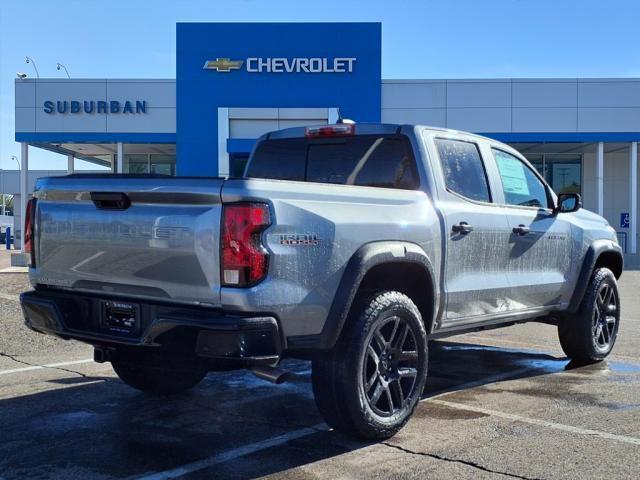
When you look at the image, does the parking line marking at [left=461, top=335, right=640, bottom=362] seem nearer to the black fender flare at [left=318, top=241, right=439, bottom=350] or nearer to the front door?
the front door

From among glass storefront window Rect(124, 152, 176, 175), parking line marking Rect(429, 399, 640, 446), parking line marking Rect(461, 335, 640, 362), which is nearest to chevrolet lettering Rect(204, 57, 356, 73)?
glass storefront window Rect(124, 152, 176, 175)

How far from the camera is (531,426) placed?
473 cm

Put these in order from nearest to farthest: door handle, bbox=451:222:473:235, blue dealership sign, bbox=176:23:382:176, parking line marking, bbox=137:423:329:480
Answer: parking line marking, bbox=137:423:329:480 < door handle, bbox=451:222:473:235 < blue dealership sign, bbox=176:23:382:176

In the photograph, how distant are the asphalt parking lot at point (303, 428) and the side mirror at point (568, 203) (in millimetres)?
1550

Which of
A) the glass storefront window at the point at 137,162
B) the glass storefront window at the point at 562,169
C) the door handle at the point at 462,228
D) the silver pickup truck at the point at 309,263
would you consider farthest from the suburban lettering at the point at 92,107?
the door handle at the point at 462,228

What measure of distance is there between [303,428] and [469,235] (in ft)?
6.10

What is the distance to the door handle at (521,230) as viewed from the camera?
562cm

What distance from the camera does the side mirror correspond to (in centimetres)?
625

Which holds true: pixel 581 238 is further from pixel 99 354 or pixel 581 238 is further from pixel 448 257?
pixel 99 354

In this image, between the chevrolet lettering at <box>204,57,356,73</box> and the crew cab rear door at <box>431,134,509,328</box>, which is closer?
the crew cab rear door at <box>431,134,509,328</box>

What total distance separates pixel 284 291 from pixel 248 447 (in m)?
1.20

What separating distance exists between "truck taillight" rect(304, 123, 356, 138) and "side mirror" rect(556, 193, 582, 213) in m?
2.19

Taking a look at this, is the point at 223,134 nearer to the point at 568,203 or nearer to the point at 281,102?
the point at 281,102

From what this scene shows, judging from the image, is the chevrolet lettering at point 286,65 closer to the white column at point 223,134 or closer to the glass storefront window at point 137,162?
the white column at point 223,134
